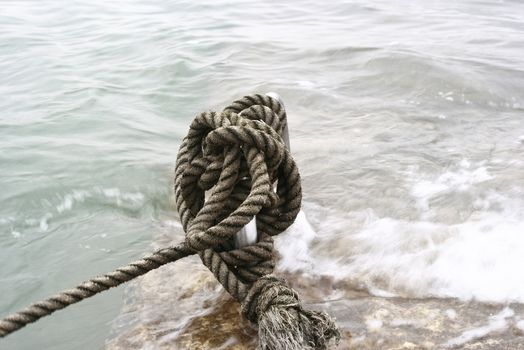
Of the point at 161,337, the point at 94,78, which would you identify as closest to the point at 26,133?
the point at 94,78

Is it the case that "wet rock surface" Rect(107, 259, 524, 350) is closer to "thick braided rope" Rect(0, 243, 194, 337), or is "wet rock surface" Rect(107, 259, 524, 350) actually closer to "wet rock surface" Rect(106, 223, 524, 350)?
"wet rock surface" Rect(106, 223, 524, 350)

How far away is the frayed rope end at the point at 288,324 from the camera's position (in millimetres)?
1656

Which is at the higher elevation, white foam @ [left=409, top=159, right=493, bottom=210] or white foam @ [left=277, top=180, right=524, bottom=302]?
white foam @ [left=409, top=159, right=493, bottom=210]

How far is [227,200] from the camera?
71.2 inches

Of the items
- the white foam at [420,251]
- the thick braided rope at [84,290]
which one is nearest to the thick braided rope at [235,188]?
the thick braided rope at [84,290]

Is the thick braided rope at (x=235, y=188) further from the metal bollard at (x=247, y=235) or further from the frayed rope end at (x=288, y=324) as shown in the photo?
the frayed rope end at (x=288, y=324)

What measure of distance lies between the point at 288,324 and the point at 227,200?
1.57ft

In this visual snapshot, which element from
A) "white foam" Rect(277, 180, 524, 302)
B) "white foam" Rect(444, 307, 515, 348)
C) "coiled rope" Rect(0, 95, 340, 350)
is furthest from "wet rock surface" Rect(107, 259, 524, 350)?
"coiled rope" Rect(0, 95, 340, 350)

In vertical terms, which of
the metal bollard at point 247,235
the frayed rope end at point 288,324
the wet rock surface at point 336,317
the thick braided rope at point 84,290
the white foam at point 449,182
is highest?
the metal bollard at point 247,235

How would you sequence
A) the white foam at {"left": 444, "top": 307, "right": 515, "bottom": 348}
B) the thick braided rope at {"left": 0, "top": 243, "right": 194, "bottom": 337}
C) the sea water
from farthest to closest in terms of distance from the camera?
the sea water < the white foam at {"left": 444, "top": 307, "right": 515, "bottom": 348} < the thick braided rope at {"left": 0, "top": 243, "right": 194, "bottom": 337}

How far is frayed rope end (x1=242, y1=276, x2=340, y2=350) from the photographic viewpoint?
5.43 ft

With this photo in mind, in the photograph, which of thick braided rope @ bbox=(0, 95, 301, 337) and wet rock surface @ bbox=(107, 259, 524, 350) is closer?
thick braided rope @ bbox=(0, 95, 301, 337)

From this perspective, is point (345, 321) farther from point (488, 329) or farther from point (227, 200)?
point (227, 200)

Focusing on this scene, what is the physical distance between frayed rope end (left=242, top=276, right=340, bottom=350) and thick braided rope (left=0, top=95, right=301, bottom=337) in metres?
0.13
